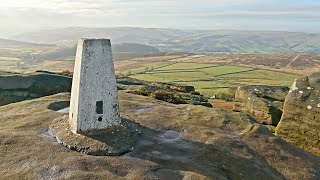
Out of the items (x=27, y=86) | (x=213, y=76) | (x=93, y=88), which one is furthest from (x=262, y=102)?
(x=213, y=76)

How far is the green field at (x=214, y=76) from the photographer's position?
297ft

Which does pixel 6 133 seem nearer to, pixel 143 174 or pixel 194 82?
pixel 143 174

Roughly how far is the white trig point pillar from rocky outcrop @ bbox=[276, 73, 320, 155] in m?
16.6

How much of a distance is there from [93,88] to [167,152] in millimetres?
6791

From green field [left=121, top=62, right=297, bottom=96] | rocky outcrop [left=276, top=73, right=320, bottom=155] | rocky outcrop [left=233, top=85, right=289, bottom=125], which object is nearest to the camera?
rocky outcrop [left=276, top=73, right=320, bottom=155]

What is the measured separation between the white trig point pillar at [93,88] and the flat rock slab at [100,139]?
0.63 meters

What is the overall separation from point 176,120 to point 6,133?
1307 cm

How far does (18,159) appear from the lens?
20.3 m

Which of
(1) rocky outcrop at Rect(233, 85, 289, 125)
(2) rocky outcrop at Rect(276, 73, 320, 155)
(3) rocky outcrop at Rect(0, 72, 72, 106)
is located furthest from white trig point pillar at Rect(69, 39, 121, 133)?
(1) rocky outcrop at Rect(233, 85, 289, 125)

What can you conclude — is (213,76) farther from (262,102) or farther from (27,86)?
(27,86)

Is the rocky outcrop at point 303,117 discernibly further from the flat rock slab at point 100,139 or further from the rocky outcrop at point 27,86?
the rocky outcrop at point 27,86

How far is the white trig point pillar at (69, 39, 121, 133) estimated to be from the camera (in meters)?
24.0

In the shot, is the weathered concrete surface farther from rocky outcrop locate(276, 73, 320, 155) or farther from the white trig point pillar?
rocky outcrop locate(276, 73, 320, 155)

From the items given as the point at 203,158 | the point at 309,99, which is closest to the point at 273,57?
the point at 309,99
